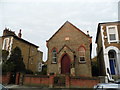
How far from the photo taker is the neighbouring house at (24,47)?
2366cm

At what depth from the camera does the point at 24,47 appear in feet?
88.9

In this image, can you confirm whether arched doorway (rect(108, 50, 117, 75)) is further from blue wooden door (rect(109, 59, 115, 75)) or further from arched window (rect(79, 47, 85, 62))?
arched window (rect(79, 47, 85, 62))

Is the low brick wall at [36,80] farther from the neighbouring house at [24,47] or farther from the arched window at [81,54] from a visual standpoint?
the neighbouring house at [24,47]

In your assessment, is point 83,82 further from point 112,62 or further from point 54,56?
point 54,56

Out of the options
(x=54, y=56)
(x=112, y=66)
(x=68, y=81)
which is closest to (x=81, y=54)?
(x=54, y=56)

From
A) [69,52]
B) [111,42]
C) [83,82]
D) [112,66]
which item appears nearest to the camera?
[83,82]

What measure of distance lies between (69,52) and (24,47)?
12161 mm

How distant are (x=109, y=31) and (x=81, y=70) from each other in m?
7.21

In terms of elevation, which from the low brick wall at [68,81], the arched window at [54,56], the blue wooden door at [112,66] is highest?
the arched window at [54,56]

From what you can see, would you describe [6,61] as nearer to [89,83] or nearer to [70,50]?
[70,50]

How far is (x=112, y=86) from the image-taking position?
17.8ft

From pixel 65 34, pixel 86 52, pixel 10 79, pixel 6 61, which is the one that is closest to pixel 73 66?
pixel 86 52

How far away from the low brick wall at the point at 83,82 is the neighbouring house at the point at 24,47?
45.6 feet

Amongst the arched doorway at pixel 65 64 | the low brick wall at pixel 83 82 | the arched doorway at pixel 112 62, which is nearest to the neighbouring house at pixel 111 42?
the arched doorway at pixel 112 62
